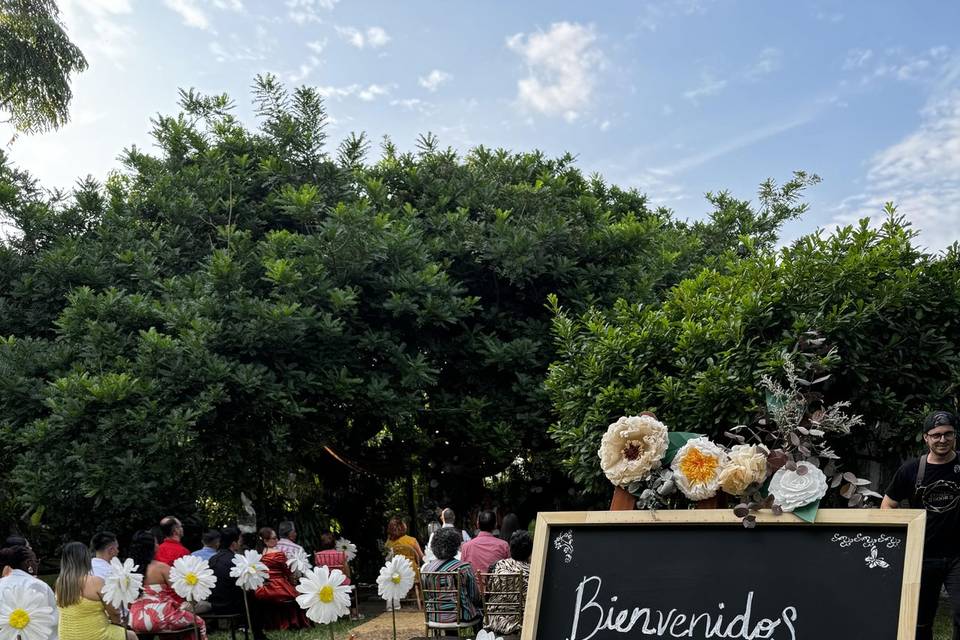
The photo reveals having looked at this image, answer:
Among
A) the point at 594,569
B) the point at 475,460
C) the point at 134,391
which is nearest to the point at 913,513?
the point at 594,569

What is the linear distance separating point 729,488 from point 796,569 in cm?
32

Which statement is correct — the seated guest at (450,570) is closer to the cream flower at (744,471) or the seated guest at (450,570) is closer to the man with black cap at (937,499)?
the man with black cap at (937,499)

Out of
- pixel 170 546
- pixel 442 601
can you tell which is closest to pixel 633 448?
pixel 442 601

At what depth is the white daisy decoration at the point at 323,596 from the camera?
134 inches

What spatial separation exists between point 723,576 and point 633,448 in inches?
20.9

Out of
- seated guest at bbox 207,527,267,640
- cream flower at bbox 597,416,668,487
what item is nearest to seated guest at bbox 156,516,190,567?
seated guest at bbox 207,527,267,640

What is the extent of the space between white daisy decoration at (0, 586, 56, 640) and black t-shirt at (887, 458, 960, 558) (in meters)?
4.06

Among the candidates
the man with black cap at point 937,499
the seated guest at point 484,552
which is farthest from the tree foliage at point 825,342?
the man with black cap at point 937,499

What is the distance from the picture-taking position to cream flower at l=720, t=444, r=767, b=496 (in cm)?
290

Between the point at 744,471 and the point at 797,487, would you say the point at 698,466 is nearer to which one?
the point at 744,471

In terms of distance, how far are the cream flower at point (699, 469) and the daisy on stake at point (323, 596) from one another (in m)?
1.38

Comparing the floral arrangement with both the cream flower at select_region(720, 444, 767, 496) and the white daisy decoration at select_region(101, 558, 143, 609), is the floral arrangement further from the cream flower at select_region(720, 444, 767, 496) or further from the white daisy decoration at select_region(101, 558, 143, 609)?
the white daisy decoration at select_region(101, 558, 143, 609)

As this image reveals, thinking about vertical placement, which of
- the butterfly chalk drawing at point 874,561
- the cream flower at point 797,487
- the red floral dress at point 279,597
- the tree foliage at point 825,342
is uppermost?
the tree foliage at point 825,342

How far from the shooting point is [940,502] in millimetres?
4477
